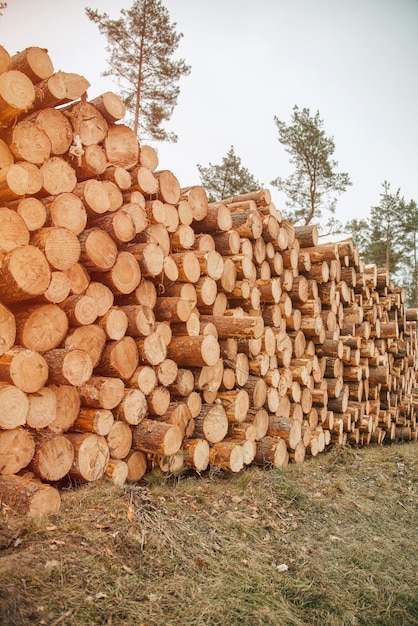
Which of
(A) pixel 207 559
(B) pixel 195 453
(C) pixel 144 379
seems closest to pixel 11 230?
(C) pixel 144 379

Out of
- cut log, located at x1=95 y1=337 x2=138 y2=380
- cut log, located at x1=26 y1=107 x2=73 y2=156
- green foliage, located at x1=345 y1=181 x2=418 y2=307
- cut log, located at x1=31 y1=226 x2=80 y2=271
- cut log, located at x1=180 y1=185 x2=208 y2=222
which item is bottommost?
cut log, located at x1=95 y1=337 x2=138 y2=380

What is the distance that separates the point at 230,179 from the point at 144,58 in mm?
5969

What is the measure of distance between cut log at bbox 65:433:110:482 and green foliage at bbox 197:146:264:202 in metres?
15.6

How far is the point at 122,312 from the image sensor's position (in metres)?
3.88

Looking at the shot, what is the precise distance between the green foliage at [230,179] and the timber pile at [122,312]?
1241 cm

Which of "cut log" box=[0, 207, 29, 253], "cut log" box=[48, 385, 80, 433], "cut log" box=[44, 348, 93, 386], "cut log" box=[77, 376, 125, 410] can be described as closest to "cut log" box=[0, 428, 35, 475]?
"cut log" box=[48, 385, 80, 433]

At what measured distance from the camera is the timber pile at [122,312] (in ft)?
10.6

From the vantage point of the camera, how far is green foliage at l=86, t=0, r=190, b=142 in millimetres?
13164

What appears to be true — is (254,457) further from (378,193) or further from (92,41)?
(378,193)

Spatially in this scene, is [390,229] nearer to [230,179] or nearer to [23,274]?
[230,179]

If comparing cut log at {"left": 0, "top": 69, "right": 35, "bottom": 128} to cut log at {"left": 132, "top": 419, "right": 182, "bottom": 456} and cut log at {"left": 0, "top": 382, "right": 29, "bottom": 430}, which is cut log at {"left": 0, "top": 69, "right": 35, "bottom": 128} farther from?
cut log at {"left": 132, "top": 419, "right": 182, "bottom": 456}

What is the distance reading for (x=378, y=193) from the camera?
28.3 m

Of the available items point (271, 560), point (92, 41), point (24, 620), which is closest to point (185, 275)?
point (271, 560)

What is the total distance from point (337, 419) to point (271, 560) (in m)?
3.94
